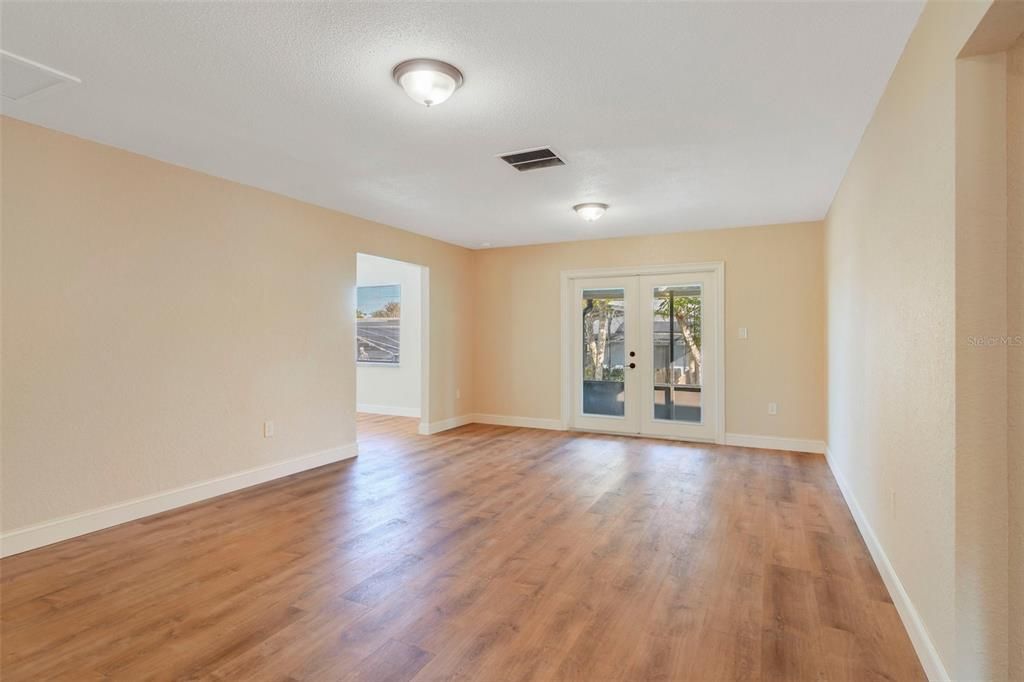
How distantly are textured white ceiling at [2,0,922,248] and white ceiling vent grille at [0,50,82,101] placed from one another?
7cm

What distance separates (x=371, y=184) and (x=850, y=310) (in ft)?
12.1

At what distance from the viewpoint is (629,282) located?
6.41 m

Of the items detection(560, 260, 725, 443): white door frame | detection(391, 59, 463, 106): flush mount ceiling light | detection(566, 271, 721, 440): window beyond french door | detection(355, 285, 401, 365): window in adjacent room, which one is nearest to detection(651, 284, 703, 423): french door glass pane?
detection(566, 271, 721, 440): window beyond french door

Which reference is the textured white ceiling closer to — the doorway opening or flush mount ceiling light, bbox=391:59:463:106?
flush mount ceiling light, bbox=391:59:463:106

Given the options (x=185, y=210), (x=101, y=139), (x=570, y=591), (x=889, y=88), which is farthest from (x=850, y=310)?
(x=101, y=139)

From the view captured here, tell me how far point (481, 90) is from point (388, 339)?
611 centimetres

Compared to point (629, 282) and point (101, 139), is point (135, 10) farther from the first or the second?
point (629, 282)

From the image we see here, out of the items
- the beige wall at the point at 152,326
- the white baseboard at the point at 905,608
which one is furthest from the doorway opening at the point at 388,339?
the white baseboard at the point at 905,608

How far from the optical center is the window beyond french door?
6004 millimetres

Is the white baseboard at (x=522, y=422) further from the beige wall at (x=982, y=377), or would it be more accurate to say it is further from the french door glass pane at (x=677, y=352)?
the beige wall at (x=982, y=377)

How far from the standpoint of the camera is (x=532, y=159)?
11.7ft

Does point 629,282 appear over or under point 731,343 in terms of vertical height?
over

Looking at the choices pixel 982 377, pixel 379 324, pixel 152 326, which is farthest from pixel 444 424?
pixel 982 377

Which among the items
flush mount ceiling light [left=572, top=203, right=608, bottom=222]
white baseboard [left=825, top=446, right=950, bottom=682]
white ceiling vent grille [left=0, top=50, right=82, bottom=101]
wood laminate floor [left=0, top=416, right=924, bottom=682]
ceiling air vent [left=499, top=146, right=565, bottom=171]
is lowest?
wood laminate floor [left=0, top=416, right=924, bottom=682]
